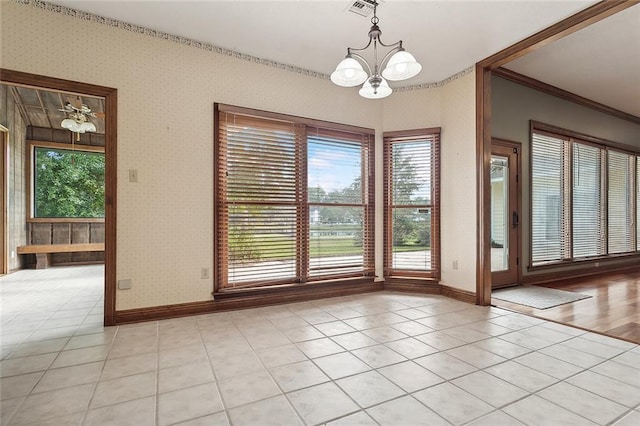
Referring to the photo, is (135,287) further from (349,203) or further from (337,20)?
(337,20)

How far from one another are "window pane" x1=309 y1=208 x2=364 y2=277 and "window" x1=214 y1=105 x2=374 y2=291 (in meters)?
0.01

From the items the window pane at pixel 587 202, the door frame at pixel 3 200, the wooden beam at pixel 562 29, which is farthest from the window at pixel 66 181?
the window pane at pixel 587 202

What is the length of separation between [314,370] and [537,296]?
371 cm

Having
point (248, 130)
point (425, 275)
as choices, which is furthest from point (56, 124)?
point (425, 275)

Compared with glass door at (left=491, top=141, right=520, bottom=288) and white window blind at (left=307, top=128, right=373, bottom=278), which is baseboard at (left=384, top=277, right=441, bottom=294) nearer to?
white window blind at (left=307, top=128, right=373, bottom=278)

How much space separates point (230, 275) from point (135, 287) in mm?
975

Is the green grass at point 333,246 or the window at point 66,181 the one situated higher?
the window at point 66,181

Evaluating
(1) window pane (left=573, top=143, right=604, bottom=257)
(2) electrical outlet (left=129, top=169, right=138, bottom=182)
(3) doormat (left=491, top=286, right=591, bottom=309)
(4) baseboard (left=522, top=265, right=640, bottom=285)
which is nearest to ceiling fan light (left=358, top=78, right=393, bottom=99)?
(2) electrical outlet (left=129, top=169, right=138, bottom=182)

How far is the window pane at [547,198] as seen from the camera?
5.11m

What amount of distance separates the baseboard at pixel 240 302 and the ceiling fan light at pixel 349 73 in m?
2.62

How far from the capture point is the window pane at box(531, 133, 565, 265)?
5110 mm

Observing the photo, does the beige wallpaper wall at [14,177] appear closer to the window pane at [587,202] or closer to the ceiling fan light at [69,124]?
the ceiling fan light at [69,124]

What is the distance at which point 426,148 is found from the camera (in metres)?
4.51

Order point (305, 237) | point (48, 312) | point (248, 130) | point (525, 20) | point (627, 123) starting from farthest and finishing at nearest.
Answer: point (627, 123)
point (305, 237)
point (248, 130)
point (48, 312)
point (525, 20)
